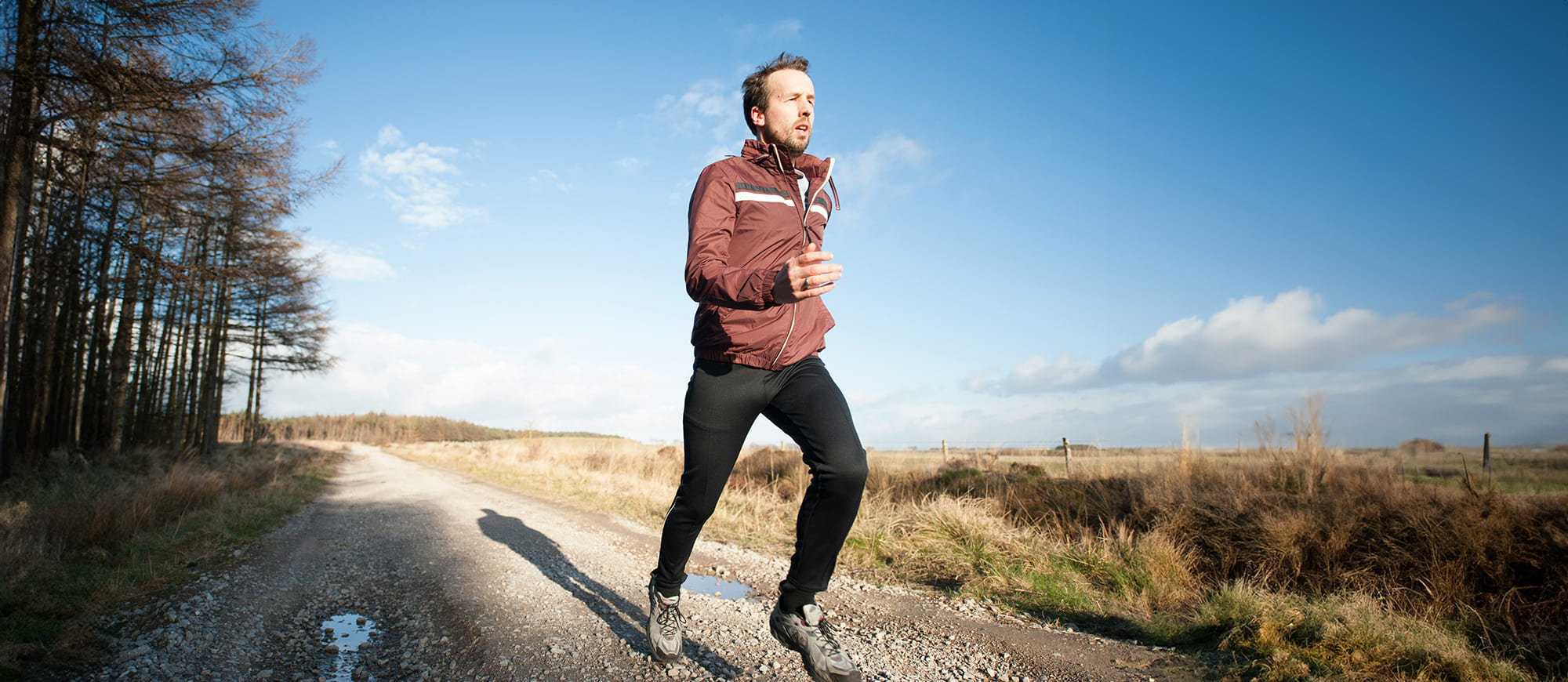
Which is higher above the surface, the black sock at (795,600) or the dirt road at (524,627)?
the black sock at (795,600)

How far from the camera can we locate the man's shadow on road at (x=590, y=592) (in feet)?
9.22

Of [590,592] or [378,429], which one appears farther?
[378,429]

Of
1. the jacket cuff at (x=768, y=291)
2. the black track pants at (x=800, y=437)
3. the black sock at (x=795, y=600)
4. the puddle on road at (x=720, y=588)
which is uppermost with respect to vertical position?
the jacket cuff at (x=768, y=291)

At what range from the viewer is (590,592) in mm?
3951

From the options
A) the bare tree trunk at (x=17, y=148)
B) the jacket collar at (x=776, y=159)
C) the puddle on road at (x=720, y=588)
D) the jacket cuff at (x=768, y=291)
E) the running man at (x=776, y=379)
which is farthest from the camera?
the bare tree trunk at (x=17, y=148)

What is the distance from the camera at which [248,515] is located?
7484mm

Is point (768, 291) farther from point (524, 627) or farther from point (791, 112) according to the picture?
point (524, 627)

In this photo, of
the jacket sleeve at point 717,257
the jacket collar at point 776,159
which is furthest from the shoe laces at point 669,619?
the jacket collar at point 776,159

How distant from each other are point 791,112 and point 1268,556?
18.2 feet

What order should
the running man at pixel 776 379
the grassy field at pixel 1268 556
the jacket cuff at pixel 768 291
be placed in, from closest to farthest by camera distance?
the jacket cuff at pixel 768 291, the running man at pixel 776 379, the grassy field at pixel 1268 556

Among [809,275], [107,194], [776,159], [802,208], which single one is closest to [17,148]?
[107,194]

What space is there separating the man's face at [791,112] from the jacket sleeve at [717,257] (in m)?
0.30

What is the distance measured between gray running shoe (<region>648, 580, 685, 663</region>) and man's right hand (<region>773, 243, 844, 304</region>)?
159 centimetres

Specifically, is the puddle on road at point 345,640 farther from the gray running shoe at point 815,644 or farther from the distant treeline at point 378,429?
the distant treeline at point 378,429
